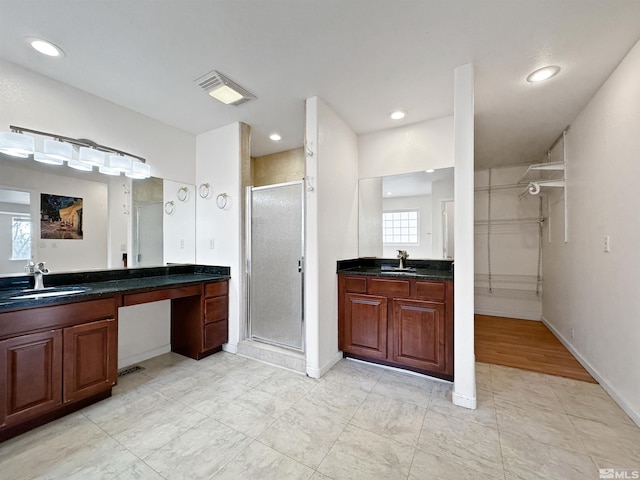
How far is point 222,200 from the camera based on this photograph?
2.96 meters

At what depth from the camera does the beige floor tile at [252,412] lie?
1692 mm

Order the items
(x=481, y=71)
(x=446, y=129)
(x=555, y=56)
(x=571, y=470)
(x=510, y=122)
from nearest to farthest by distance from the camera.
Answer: (x=571, y=470), (x=555, y=56), (x=481, y=71), (x=446, y=129), (x=510, y=122)

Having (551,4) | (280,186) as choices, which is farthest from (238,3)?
(551,4)

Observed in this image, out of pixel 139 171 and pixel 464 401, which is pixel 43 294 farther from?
pixel 464 401

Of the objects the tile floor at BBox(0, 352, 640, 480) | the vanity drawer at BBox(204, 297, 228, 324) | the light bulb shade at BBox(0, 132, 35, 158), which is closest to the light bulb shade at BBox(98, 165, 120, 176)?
the light bulb shade at BBox(0, 132, 35, 158)

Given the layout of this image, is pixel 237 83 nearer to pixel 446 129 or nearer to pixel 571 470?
pixel 446 129

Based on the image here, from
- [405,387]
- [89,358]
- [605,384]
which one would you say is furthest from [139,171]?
[605,384]

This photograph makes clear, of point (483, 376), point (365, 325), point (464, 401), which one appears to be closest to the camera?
point (464, 401)

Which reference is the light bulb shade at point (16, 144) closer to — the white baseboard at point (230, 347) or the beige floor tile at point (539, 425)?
the white baseboard at point (230, 347)

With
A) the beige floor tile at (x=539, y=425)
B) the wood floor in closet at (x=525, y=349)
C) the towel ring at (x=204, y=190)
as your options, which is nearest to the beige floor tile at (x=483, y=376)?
the wood floor in closet at (x=525, y=349)

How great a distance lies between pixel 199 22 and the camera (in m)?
1.54

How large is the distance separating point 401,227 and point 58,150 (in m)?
3.20

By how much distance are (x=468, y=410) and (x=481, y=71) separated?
2502 mm

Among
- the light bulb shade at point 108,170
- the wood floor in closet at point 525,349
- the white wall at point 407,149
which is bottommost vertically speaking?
the wood floor in closet at point 525,349
